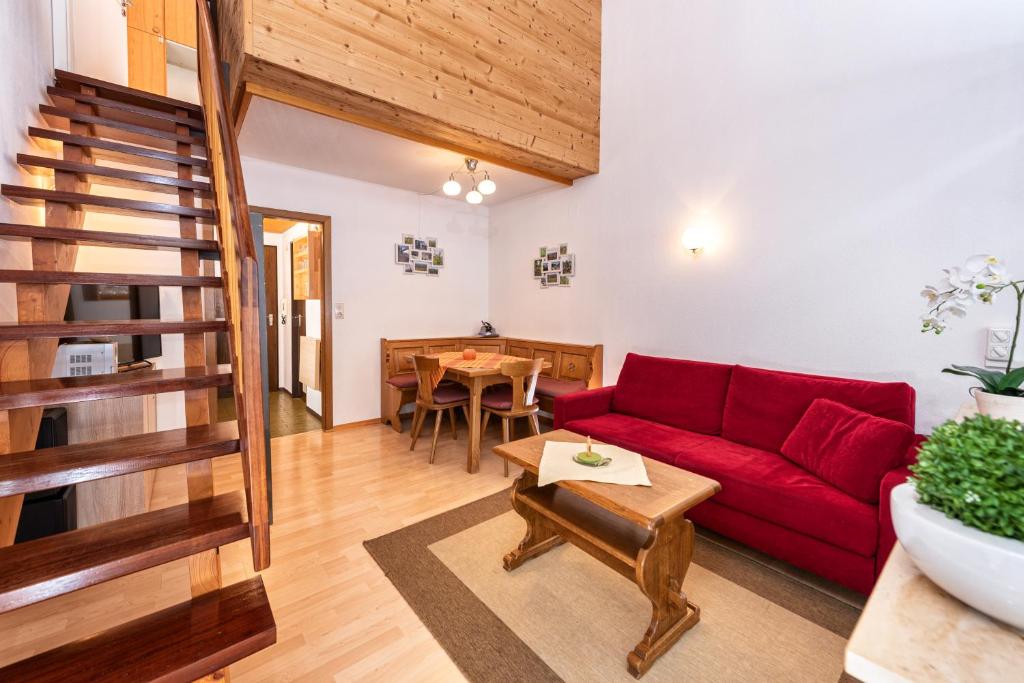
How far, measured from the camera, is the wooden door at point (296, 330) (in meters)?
5.21

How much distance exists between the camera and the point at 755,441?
2551mm

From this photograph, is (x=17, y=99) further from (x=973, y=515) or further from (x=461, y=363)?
(x=973, y=515)

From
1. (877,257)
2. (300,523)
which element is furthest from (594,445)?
(877,257)

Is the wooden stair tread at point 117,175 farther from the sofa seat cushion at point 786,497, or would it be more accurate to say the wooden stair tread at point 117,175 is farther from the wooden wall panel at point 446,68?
the sofa seat cushion at point 786,497

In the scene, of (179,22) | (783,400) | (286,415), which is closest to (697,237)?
(783,400)

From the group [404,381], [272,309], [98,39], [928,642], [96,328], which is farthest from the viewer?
[272,309]

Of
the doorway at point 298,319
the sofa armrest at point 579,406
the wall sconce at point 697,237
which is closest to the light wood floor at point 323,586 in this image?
the sofa armrest at point 579,406

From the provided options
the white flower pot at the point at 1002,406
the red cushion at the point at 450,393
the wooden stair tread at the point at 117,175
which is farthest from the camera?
the red cushion at the point at 450,393

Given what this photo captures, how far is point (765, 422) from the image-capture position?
2531 mm

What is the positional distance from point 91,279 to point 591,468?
7.16ft

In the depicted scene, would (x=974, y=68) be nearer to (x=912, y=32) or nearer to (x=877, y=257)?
(x=912, y=32)

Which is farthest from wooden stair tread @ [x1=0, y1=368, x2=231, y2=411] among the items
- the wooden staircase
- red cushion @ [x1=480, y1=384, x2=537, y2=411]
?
red cushion @ [x1=480, y1=384, x2=537, y2=411]

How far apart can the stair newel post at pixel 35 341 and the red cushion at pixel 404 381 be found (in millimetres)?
2382

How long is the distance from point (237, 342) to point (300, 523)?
57.5 inches
